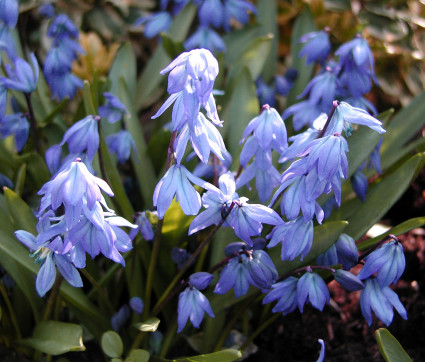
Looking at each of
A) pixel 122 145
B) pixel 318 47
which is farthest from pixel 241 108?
pixel 122 145

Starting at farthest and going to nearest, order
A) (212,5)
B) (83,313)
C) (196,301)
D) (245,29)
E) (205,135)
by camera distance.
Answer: (245,29) < (212,5) < (83,313) < (196,301) < (205,135)

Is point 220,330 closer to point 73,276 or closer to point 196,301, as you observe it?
point 196,301

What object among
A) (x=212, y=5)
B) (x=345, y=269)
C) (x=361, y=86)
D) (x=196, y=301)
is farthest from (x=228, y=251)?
(x=212, y=5)

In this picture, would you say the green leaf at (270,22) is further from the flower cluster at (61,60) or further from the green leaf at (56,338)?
the green leaf at (56,338)

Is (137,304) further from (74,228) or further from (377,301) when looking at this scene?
(377,301)

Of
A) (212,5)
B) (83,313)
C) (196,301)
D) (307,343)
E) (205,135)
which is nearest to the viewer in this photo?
(205,135)

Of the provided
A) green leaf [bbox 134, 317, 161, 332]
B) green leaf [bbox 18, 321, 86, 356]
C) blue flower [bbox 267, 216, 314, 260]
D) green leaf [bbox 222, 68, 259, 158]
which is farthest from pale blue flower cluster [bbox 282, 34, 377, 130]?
green leaf [bbox 18, 321, 86, 356]

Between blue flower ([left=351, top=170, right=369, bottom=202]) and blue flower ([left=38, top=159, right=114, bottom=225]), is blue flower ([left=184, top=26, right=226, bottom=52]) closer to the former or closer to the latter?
blue flower ([left=351, top=170, right=369, bottom=202])
